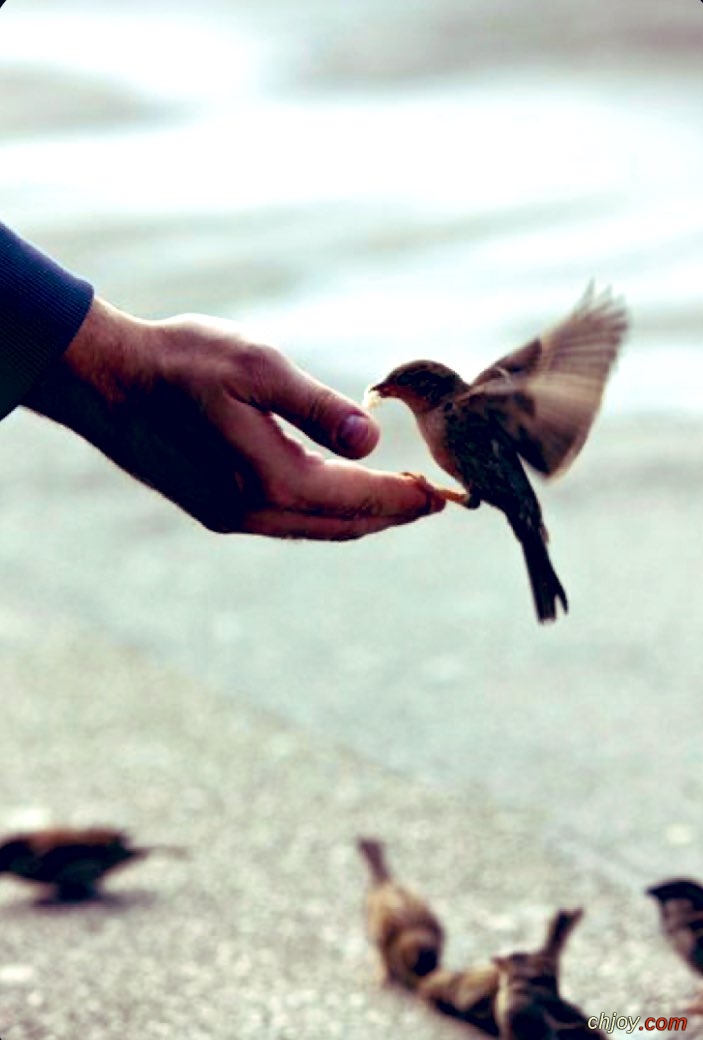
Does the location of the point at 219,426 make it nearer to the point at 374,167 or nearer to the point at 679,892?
the point at 679,892

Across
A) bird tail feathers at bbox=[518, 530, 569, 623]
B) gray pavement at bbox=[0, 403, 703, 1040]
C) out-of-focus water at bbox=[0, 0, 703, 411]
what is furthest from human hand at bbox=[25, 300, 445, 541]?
out-of-focus water at bbox=[0, 0, 703, 411]

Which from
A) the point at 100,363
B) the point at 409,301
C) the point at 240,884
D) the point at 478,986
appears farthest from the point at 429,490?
the point at 409,301

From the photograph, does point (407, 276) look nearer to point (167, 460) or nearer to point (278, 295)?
point (278, 295)

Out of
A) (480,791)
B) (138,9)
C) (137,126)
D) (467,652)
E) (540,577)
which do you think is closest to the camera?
(540,577)

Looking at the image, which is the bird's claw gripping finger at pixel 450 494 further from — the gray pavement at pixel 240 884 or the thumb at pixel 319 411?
the gray pavement at pixel 240 884

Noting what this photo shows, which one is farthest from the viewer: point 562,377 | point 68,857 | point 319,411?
point 68,857

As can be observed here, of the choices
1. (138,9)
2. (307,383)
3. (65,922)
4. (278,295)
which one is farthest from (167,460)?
(138,9)
